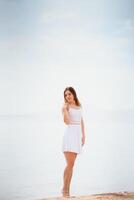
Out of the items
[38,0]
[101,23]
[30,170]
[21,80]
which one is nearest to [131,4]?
[101,23]

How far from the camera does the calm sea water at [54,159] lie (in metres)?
5.55

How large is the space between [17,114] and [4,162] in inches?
17.7

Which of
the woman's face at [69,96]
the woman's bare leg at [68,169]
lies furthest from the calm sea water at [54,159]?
the woman's face at [69,96]

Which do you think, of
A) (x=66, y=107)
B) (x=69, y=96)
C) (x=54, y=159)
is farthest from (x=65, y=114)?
(x=54, y=159)

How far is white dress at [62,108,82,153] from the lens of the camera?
5243mm

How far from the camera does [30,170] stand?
5.73 metres

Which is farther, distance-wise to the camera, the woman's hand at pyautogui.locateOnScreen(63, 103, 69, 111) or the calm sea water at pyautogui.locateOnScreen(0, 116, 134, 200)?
the calm sea water at pyautogui.locateOnScreen(0, 116, 134, 200)

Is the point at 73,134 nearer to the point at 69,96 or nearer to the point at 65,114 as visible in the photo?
the point at 65,114

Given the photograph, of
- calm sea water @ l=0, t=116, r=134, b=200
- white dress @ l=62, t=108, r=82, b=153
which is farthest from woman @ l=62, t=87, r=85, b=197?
calm sea water @ l=0, t=116, r=134, b=200

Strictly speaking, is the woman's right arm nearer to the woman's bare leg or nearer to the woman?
the woman

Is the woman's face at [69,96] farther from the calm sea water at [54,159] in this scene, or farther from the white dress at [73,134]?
the calm sea water at [54,159]

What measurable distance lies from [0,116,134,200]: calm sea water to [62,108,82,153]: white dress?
39cm

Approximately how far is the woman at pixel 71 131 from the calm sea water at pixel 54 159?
37 centimetres

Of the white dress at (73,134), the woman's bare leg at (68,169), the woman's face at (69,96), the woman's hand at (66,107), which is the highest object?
the woman's face at (69,96)
